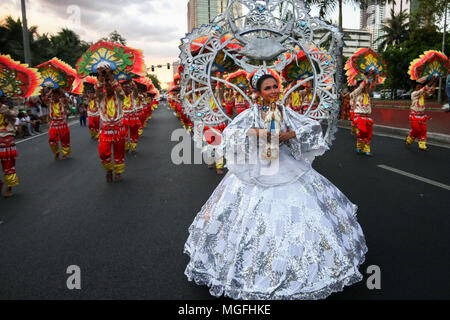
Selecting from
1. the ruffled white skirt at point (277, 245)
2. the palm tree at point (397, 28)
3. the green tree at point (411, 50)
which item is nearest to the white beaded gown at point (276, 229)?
the ruffled white skirt at point (277, 245)

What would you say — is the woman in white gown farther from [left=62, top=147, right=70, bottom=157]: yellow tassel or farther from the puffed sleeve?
[left=62, top=147, right=70, bottom=157]: yellow tassel

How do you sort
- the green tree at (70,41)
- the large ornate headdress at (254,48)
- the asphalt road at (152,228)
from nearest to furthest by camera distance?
the asphalt road at (152,228)
the large ornate headdress at (254,48)
the green tree at (70,41)

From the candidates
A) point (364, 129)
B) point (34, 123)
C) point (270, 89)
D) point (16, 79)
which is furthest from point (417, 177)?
point (34, 123)

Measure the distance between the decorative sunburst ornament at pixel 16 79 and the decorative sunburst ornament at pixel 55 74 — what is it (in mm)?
2438

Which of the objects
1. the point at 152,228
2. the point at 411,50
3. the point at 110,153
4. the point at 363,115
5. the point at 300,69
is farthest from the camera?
the point at 411,50

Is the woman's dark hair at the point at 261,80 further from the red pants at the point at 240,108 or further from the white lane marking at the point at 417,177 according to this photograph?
the red pants at the point at 240,108

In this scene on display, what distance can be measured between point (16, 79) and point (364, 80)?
7003 millimetres

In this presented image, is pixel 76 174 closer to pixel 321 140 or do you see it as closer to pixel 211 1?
pixel 321 140

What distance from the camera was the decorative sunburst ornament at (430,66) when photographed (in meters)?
7.60

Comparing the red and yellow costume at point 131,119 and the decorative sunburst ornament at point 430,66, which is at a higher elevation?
the decorative sunburst ornament at point 430,66

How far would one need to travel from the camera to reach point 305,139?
9.00 feet

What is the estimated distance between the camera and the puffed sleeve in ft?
8.98

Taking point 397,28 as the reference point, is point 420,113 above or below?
below

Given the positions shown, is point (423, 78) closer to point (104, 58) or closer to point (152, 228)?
point (104, 58)
